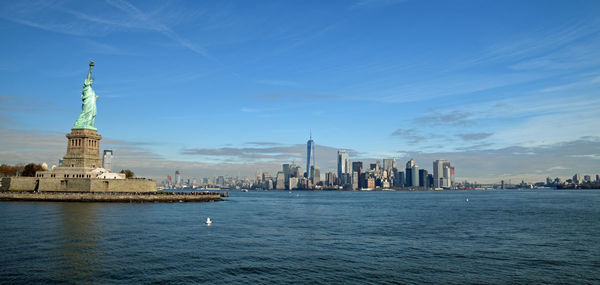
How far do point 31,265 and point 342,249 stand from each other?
974 inches

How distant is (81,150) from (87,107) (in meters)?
12.2

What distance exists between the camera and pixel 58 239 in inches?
1567

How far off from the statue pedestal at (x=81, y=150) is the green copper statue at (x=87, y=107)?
6.01ft

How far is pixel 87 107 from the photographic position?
368 ft

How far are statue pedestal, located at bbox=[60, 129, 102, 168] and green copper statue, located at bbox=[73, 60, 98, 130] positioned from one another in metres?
1.83

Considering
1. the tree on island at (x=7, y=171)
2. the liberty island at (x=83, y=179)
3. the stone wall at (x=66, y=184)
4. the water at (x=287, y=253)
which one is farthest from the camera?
the tree on island at (x=7, y=171)

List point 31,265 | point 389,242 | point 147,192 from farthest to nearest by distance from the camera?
point 147,192
point 389,242
point 31,265

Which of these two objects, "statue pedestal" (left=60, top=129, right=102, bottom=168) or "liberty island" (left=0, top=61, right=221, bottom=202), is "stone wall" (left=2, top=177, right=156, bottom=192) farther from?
"statue pedestal" (left=60, top=129, right=102, bottom=168)

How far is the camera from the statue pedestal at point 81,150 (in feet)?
351

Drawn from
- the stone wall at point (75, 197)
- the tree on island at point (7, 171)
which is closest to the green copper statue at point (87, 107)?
the stone wall at point (75, 197)

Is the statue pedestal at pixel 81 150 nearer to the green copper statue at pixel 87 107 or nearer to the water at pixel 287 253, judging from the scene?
the green copper statue at pixel 87 107

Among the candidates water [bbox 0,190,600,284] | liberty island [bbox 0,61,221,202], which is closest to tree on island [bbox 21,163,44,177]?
liberty island [bbox 0,61,221,202]

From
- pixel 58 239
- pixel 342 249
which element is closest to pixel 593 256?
pixel 342 249

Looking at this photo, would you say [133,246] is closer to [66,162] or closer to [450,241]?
[450,241]
